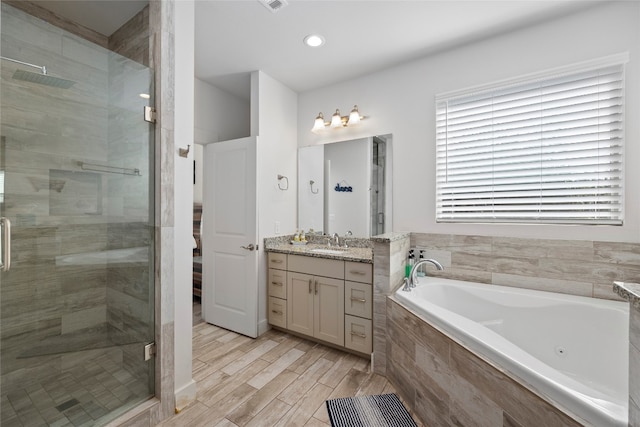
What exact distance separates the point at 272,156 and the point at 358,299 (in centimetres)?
166

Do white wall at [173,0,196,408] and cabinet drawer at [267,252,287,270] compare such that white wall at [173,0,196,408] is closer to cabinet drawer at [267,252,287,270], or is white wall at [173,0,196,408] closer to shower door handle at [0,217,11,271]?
shower door handle at [0,217,11,271]

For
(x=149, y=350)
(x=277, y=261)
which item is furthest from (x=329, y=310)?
(x=149, y=350)

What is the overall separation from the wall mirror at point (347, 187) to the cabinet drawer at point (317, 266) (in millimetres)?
595

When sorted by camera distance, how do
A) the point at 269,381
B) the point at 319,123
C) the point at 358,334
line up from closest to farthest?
the point at 269,381, the point at 358,334, the point at 319,123

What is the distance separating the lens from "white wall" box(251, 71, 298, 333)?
275 cm

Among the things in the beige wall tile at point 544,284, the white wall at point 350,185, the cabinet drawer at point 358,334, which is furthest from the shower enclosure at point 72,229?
the beige wall tile at point 544,284

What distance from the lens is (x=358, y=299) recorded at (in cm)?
228

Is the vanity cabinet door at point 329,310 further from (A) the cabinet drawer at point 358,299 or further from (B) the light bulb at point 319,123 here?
(B) the light bulb at point 319,123

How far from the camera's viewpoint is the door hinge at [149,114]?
161 cm

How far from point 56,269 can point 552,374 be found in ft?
7.47

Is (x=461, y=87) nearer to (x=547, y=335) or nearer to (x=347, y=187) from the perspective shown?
(x=347, y=187)

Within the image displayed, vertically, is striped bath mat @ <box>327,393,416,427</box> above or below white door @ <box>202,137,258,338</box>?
below

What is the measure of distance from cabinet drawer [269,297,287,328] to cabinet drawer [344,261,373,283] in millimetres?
770

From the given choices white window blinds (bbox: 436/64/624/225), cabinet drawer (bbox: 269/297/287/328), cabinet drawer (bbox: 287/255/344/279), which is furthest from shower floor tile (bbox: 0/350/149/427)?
white window blinds (bbox: 436/64/624/225)
